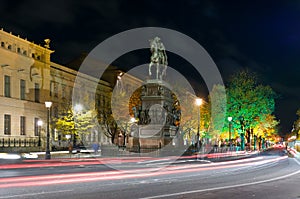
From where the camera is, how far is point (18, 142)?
67250 mm

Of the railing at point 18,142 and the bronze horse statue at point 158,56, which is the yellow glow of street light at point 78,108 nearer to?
the railing at point 18,142

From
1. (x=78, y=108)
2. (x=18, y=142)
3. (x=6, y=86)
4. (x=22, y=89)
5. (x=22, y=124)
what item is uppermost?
(x=6, y=86)

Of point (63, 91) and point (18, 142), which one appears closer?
point (18, 142)

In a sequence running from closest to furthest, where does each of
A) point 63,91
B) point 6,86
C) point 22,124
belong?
1. point 6,86
2. point 22,124
3. point 63,91

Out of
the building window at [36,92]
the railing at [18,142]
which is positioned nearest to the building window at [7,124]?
the railing at [18,142]

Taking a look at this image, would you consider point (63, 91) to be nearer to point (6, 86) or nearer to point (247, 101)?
point (6, 86)

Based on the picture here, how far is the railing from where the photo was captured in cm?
6366

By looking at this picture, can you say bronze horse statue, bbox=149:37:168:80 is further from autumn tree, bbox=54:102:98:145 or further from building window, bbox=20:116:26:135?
building window, bbox=20:116:26:135

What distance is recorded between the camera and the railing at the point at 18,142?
63.7 meters

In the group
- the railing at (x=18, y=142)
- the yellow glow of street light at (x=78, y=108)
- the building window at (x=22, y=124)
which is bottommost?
the railing at (x=18, y=142)

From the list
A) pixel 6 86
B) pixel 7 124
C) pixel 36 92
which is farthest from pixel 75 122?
pixel 6 86

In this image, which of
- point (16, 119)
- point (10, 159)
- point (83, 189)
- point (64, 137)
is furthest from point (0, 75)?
point (83, 189)

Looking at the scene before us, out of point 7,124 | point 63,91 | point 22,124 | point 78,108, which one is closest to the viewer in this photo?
point 7,124

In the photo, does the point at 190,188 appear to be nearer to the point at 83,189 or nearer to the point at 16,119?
the point at 83,189
